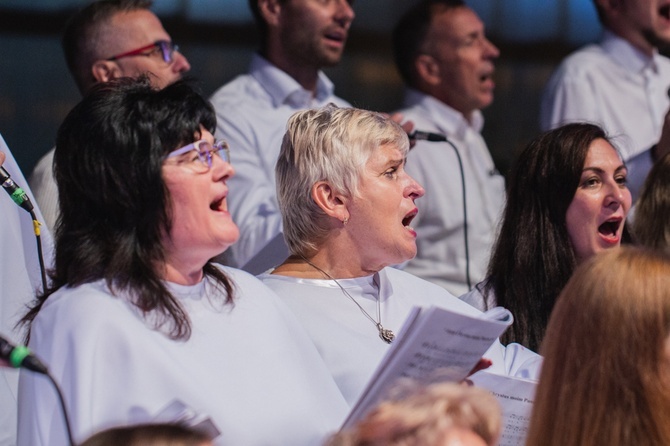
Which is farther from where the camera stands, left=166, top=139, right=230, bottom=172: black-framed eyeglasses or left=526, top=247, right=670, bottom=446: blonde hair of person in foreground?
left=166, top=139, right=230, bottom=172: black-framed eyeglasses

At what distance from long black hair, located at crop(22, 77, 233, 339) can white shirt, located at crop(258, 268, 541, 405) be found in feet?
2.04

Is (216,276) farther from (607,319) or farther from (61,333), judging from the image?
(607,319)

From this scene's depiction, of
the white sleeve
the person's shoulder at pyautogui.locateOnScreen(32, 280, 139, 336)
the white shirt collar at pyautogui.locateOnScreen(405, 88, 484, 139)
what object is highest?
the person's shoulder at pyautogui.locateOnScreen(32, 280, 139, 336)

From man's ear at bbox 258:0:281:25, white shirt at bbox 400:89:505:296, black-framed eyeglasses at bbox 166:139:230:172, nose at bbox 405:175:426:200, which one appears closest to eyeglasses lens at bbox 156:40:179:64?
man's ear at bbox 258:0:281:25

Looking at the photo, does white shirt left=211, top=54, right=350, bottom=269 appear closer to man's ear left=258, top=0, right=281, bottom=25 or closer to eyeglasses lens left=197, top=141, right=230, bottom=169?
man's ear left=258, top=0, right=281, bottom=25

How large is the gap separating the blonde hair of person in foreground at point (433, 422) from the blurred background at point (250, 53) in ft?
12.1

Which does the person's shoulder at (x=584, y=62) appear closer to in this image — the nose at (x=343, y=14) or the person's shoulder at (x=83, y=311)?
the nose at (x=343, y=14)

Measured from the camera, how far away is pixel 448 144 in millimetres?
5664

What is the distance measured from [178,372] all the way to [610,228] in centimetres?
209

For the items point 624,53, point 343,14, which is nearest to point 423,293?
point 343,14

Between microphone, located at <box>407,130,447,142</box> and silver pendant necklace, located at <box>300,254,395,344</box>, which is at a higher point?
silver pendant necklace, located at <box>300,254,395,344</box>

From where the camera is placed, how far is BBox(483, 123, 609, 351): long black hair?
400 centimetres

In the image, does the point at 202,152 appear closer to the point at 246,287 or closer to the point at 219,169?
the point at 219,169

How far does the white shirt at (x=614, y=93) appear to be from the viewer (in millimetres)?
5738
